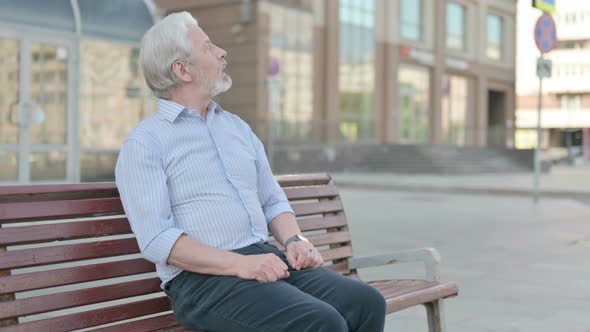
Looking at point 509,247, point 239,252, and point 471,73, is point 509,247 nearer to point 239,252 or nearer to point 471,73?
point 239,252

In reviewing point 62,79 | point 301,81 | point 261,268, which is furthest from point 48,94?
point 301,81

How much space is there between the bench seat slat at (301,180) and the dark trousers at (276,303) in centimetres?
75

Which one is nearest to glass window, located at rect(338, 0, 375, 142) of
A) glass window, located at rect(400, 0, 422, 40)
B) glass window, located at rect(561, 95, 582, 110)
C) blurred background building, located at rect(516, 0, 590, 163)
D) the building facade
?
the building facade

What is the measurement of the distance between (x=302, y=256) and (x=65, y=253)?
866 mm

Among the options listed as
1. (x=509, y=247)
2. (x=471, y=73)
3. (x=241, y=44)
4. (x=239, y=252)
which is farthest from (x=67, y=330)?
(x=471, y=73)

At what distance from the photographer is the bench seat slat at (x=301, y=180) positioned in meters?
3.66

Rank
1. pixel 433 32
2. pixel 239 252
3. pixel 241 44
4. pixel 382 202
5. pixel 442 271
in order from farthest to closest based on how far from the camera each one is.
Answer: pixel 433 32
pixel 241 44
pixel 382 202
pixel 442 271
pixel 239 252

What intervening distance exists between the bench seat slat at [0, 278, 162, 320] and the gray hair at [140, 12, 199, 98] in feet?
2.59

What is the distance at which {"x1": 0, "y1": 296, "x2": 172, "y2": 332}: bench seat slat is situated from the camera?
257 cm

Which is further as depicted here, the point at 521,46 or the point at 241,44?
the point at 521,46

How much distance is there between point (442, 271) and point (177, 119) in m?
4.21

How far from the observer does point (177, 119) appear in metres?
2.91

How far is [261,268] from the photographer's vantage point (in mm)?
2668

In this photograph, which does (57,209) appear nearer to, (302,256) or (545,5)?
(302,256)
